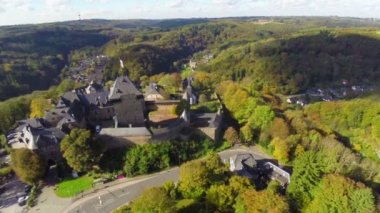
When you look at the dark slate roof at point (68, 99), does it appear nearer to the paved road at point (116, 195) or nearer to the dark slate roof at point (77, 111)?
the dark slate roof at point (77, 111)

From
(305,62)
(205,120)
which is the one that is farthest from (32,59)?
(205,120)

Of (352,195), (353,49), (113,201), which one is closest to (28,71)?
(113,201)

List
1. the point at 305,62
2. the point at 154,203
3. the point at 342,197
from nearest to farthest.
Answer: the point at 154,203
the point at 342,197
the point at 305,62

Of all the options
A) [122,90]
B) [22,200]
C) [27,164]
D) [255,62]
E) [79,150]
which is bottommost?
[22,200]

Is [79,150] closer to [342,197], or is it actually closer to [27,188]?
[27,188]

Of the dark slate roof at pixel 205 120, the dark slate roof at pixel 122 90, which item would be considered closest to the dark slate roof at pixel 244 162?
the dark slate roof at pixel 205 120

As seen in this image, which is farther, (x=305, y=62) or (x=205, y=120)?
(x=305, y=62)
